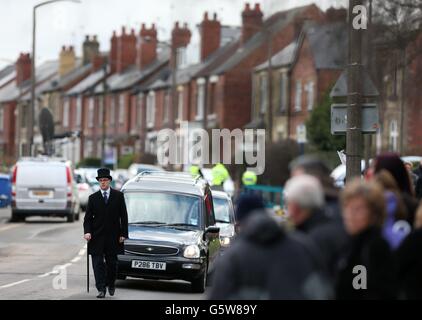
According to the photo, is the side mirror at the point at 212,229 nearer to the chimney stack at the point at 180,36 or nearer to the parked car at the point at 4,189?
the parked car at the point at 4,189

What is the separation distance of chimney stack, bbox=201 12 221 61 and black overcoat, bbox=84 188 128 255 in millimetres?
64644

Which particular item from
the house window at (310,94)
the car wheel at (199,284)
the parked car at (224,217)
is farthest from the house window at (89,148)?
the car wheel at (199,284)

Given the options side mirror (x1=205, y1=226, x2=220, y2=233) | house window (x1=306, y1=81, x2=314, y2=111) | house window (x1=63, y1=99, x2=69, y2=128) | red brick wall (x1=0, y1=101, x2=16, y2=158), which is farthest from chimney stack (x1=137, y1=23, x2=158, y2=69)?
side mirror (x1=205, y1=226, x2=220, y2=233)

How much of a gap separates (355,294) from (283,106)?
6402 cm

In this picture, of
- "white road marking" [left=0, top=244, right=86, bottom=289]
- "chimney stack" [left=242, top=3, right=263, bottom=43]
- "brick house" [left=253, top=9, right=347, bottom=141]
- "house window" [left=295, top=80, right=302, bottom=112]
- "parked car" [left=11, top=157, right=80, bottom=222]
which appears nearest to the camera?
"white road marking" [left=0, top=244, right=86, bottom=289]

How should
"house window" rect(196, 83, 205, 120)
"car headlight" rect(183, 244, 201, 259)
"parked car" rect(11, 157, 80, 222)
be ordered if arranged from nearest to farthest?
"car headlight" rect(183, 244, 201, 259) < "parked car" rect(11, 157, 80, 222) < "house window" rect(196, 83, 205, 120)

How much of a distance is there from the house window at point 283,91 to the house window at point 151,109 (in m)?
19.0

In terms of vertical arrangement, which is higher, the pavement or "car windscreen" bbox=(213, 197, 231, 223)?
"car windscreen" bbox=(213, 197, 231, 223)

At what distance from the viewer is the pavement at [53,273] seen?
60.3 ft

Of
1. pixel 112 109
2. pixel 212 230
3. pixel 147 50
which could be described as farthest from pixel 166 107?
pixel 212 230

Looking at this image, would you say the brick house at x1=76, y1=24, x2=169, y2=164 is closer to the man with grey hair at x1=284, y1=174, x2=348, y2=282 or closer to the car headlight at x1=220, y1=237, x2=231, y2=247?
the car headlight at x1=220, y1=237, x2=231, y2=247

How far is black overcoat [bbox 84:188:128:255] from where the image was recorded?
18047 millimetres

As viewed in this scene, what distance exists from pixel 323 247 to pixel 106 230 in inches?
380
